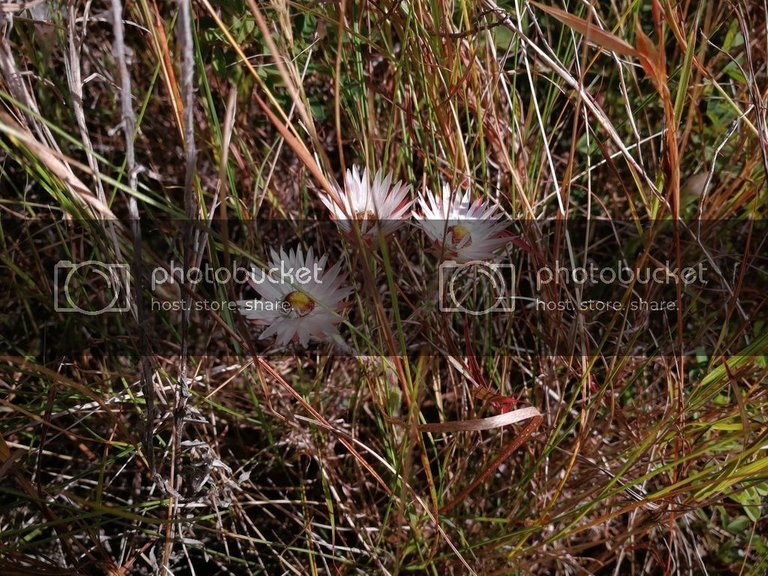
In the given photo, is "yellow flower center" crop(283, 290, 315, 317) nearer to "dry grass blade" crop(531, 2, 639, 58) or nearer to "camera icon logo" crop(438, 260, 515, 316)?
"camera icon logo" crop(438, 260, 515, 316)

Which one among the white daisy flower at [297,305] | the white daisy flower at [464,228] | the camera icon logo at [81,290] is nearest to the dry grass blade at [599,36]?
the white daisy flower at [464,228]

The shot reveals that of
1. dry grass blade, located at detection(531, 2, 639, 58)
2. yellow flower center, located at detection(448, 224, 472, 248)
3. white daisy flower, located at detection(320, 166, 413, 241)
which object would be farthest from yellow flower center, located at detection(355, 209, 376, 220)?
dry grass blade, located at detection(531, 2, 639, 58)

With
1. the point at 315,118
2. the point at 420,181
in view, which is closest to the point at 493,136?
the point at 420,181

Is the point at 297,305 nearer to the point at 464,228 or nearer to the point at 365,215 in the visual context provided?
the point at 365,215

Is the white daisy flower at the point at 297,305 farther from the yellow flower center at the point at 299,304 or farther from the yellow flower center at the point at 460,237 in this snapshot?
the yellow flower center at the point at 460,237

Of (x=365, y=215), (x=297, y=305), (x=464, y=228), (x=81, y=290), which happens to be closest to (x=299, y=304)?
(x=297, y=305)
